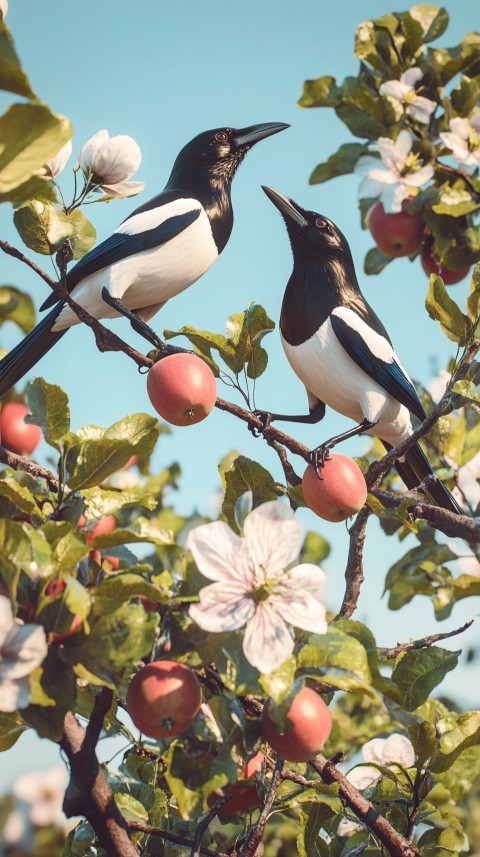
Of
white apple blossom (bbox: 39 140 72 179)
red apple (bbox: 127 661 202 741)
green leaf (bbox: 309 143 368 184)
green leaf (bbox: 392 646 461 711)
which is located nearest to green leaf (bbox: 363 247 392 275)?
green leaf (bbox: 309 143 368 184)

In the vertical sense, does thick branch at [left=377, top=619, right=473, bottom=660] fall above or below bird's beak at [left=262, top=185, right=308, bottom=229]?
below

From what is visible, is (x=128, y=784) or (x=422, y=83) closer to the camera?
(x=128, y=784)

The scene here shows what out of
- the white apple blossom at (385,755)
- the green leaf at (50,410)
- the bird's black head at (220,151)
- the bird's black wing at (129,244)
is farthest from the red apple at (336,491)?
the bird's black head at (220,151)

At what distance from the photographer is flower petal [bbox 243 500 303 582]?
1666 millimetres

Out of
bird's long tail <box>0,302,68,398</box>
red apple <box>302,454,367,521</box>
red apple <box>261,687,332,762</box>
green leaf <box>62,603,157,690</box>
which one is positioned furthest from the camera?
bird's long tail <box>0,302,68,398</box>

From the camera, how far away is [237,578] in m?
1.62

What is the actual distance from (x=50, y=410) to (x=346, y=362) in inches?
69.1

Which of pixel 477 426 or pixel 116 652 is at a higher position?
pixel 477 426

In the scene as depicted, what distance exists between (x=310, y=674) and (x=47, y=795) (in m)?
2.29

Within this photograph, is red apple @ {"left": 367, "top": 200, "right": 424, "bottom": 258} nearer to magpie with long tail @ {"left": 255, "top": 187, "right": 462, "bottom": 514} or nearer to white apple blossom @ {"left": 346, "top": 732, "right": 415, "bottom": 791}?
magpie with long tail @ {"left": 255, "top": 187, "right": 462, "bottom": 514}

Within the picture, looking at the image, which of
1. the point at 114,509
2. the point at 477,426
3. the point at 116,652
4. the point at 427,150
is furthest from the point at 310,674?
the point at 477,426

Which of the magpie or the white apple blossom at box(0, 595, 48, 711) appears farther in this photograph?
the magpie

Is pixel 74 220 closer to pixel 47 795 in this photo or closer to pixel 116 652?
pixel 116 652

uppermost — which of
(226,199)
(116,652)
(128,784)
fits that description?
(226,199)
